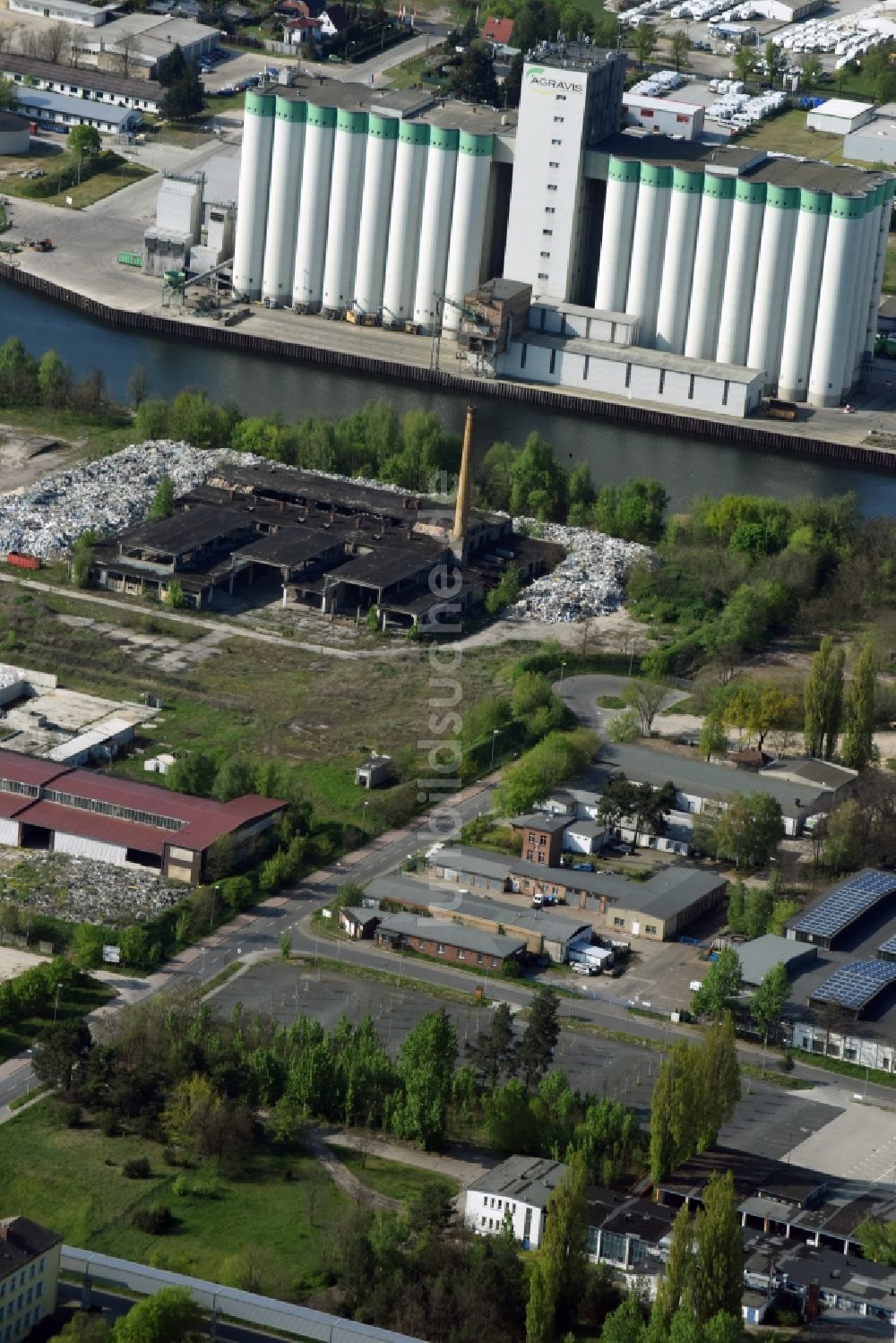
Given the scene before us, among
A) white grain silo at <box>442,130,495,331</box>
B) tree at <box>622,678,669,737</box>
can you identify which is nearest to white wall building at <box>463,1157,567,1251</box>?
tree at <box>622,678,669,737</box>

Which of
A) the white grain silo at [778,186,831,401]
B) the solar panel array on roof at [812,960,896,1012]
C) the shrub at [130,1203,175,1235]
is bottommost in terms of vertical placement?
the shrub at [130,1203,175,1235]

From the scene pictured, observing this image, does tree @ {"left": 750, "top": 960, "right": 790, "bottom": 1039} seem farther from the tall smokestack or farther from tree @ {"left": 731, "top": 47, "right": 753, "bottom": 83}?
tree @ {"left": 731, "top": 47, "right": 753, "bottom": 83}

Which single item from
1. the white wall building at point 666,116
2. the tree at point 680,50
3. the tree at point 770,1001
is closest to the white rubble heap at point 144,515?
the tree at point 770,1001

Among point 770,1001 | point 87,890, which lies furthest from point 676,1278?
point 87,890

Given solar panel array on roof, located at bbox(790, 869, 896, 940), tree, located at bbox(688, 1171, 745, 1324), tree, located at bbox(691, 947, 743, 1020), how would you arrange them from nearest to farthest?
tree, located at bbox(688, 1171, 745, 1324)
tree, located at bbox(691, 947, 743, 1020)
solar panel array on roof, located at bbox(790, 869, 896, 940)

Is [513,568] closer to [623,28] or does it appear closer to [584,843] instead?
[584,843]

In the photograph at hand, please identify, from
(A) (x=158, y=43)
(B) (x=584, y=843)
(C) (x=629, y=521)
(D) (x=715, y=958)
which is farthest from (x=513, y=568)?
(A) (x=158, y=43)

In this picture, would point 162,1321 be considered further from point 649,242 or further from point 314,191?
point 314,191
